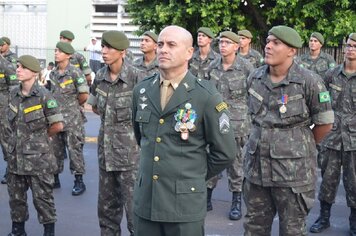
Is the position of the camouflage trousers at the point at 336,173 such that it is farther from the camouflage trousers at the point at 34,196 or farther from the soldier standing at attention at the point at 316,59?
the soldier standing at attention at the point at 316,59

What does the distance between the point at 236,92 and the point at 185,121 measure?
371cm

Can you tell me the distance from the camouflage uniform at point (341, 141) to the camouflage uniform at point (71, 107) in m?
3.44

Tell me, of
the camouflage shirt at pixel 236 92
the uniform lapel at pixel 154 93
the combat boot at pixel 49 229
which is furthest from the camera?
the camouflage shirt at pixel 236 92

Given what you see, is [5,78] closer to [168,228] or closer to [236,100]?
[236,100]

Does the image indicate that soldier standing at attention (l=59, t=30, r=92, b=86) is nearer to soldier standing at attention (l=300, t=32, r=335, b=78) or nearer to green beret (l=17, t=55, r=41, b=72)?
soldier standing at attention (l=300, t=32, r=335, b=78)

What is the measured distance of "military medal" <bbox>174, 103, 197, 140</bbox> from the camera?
399 centimetres

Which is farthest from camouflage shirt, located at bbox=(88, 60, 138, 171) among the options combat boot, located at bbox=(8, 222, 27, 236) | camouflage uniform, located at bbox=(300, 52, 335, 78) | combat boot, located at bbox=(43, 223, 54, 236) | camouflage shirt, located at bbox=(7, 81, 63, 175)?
camouflage uniform, located at bbox=(300, 52, 335, 78)

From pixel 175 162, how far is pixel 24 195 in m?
2.75

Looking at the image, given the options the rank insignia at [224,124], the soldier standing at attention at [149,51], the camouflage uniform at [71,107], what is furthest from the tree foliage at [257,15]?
the rank insignia at [224,124]

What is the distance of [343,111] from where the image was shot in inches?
264

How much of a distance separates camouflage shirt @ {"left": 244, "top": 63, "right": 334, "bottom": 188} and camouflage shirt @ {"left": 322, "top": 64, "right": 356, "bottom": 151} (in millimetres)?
1684

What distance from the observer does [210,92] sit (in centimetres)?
410

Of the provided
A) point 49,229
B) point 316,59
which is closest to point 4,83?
point 49,229

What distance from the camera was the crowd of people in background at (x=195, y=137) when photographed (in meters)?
4.03
